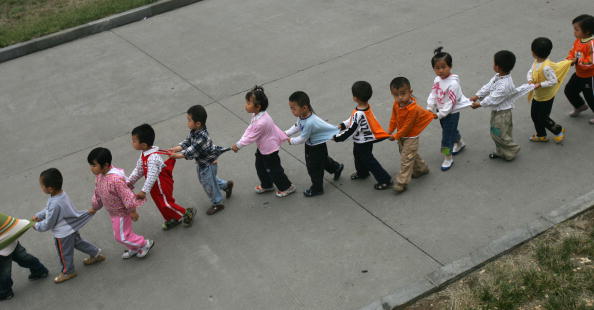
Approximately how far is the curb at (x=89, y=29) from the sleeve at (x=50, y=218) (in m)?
6.47

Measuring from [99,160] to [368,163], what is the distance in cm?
260

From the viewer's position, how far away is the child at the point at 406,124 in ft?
18.5

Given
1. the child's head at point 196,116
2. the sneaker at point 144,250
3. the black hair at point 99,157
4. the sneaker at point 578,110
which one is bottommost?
the sneaker at point 144,250

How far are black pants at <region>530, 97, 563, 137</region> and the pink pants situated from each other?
4.33 meters

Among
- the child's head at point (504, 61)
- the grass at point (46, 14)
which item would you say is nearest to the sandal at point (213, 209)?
the child's head at point (504, 61)

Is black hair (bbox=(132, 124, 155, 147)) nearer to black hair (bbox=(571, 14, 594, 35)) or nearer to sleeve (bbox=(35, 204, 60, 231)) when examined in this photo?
sleeve (bbox=(35, 204, 60, 231))

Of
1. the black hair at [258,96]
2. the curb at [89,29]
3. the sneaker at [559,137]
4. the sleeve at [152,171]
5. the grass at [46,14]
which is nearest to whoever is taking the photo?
the sleeve at [152,171]

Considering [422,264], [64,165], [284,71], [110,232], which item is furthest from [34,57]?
[422,264]

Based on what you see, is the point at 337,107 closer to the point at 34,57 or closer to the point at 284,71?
the point at 284,71

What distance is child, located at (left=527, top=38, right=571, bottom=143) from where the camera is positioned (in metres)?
6.05

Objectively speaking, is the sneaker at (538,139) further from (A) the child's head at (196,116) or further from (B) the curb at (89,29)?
(B) the curb at (89,29)

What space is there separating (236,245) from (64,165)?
115 inches

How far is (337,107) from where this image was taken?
7742 mm

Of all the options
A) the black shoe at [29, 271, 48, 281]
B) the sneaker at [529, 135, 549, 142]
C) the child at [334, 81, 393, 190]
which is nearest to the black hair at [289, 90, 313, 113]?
the child at [334, 81, 393, 190]
